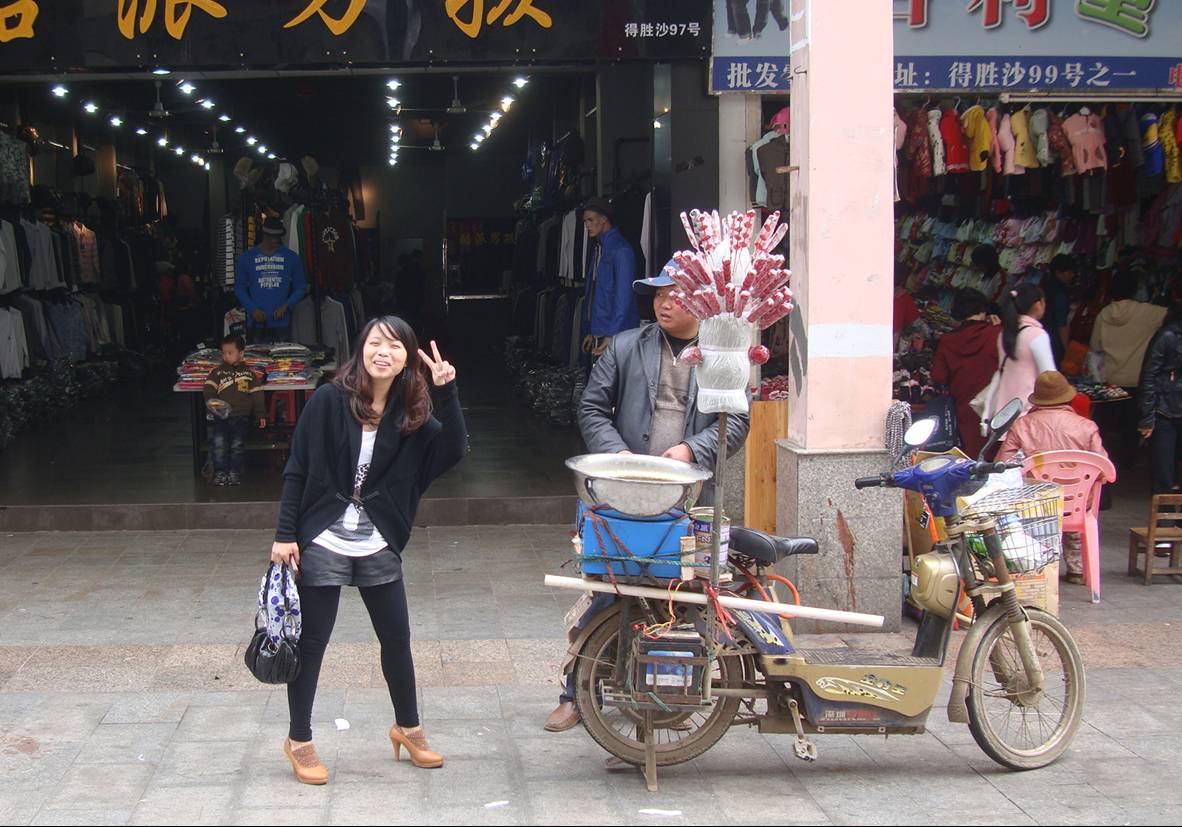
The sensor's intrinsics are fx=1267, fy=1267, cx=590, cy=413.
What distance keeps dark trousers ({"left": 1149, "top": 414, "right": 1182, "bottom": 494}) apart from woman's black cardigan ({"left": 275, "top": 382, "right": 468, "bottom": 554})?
6156mm

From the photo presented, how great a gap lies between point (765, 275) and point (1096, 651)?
10.7 feet

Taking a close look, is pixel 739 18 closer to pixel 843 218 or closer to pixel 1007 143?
pixel 1007 143

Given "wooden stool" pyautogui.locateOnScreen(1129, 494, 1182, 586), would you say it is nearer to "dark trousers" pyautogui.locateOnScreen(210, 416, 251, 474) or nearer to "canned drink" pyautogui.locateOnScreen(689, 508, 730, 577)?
"canned drink" pyautogui.locateOnScreen(689, 508, 730, 577)

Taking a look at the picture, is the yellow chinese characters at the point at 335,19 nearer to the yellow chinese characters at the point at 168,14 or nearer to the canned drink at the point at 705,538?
the yellow chinese characters at the point at 168,14

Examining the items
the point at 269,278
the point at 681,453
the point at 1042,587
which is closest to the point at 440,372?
the point at 681,453

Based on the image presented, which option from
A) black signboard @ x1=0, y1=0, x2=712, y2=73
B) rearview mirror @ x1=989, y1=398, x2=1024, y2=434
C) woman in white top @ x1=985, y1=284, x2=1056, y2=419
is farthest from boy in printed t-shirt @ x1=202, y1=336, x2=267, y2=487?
rearview mirror @ x1=989, y1=398, x2=1024, y2=434

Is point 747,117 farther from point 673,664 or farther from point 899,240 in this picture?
point 673,664

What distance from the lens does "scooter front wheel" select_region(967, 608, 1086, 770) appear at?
4.70m

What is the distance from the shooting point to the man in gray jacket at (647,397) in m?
5.08

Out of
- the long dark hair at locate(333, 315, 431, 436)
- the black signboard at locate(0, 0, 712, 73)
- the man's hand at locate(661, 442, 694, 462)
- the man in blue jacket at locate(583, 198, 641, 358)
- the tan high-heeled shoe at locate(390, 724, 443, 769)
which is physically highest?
the black signboard at locate(0, 0, 712, 73)

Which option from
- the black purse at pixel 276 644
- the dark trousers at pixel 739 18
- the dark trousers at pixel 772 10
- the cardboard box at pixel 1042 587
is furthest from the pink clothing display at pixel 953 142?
the black purse at pixel 276 644

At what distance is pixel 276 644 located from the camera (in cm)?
441

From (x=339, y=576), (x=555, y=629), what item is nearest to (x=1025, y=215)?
(x=555, y=629)

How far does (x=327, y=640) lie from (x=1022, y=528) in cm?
261
